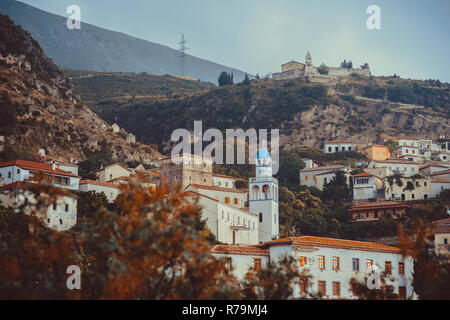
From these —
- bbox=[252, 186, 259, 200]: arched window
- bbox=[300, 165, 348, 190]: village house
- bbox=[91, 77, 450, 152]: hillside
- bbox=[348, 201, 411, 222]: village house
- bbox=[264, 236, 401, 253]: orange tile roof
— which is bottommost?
bbox=[264, 236, 401, 253]: orange tile roof

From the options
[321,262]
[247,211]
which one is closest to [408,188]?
[247,211]

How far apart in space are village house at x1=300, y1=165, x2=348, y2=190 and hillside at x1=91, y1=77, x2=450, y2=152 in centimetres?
4071

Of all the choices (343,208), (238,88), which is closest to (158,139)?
(238,88)

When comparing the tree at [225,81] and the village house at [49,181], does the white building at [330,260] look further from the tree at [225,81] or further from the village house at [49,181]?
the tree at [225,81]

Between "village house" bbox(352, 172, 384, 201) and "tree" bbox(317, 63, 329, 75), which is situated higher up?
"tree" bbox(317, 63, 329, 75)

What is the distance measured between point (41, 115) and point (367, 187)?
2034 inches

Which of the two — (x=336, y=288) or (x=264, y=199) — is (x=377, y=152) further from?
(x=336, y=288)

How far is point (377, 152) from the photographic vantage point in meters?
126

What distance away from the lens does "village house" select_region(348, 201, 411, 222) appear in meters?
85.9

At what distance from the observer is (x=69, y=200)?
6456cm

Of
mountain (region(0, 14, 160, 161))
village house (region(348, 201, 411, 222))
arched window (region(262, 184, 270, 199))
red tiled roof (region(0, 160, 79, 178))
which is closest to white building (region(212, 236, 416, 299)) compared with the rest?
arched window (region(262, 184, 270, 199))

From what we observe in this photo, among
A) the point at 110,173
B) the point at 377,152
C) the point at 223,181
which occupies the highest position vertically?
the point at 377,152

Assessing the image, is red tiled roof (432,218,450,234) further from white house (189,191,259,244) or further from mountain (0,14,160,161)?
mountain (0,14,160,161)

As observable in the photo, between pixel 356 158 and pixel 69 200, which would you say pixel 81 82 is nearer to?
pixel 356 158
